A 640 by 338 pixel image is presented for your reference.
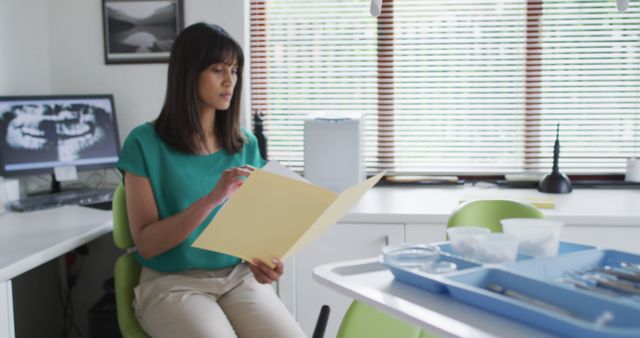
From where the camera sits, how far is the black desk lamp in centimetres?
260

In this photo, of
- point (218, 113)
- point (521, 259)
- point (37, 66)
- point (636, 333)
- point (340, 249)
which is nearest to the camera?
point (636, 333)

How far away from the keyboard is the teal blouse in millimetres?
664

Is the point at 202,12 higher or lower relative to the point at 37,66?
higher

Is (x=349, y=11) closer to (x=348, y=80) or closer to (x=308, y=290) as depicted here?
(x=348, y=80)

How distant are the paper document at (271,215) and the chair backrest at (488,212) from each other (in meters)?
0.51

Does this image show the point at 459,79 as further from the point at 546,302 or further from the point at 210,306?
the point at 546,302

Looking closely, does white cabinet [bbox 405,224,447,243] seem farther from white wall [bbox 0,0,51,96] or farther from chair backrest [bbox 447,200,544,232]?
white wall [bbox 0,0,51,96]

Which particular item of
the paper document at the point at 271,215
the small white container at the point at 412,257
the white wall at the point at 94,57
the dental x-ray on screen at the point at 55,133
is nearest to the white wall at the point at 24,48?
the white wall at the point at 94,57

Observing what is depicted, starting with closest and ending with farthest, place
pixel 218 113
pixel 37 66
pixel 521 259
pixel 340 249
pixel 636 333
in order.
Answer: pixel 636 333
pixel 521 259
pixel 218 113
pixel 340 249
pixel 37 66

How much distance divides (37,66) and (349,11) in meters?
1.32

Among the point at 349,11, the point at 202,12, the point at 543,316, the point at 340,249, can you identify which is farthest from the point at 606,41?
the point at 543,316

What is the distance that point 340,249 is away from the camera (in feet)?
7.60

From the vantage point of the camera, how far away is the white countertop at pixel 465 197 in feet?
7.04

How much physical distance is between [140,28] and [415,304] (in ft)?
6.88
